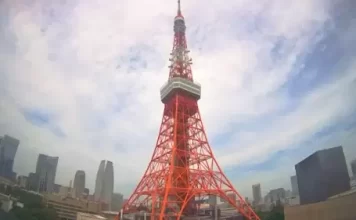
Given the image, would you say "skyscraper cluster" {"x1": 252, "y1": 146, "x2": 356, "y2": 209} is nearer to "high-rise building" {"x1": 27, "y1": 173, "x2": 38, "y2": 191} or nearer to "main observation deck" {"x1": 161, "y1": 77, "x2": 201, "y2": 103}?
"main observation deck" {"x1": 161, "y1": 77, "x2": 201, "y2": 103}

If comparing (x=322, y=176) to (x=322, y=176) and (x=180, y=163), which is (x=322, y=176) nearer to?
(x=322, y=176)

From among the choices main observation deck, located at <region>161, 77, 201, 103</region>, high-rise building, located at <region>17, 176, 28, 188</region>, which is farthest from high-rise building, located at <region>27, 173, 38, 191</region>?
main observation deck, located at <region>161, 77, 201, 103</region>

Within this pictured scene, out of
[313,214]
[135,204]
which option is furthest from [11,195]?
[313,214]

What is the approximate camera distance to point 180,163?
18.2 m

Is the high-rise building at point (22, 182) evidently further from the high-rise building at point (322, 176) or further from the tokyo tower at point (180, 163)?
the high-rise building at point (322, 176)

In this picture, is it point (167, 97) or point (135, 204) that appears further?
point (167, 97)

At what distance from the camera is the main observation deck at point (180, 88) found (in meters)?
19.8

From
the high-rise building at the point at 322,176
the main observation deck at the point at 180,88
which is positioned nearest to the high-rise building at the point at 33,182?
the main observation deck at the point at 180,88

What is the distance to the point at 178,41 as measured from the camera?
2167 cm

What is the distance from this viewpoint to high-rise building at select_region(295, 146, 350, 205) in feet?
41.3

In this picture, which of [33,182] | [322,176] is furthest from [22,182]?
[322,176]

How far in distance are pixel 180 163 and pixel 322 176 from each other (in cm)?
781

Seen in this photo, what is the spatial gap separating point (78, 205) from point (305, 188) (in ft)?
57.6

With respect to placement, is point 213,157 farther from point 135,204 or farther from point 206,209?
point 135,204
